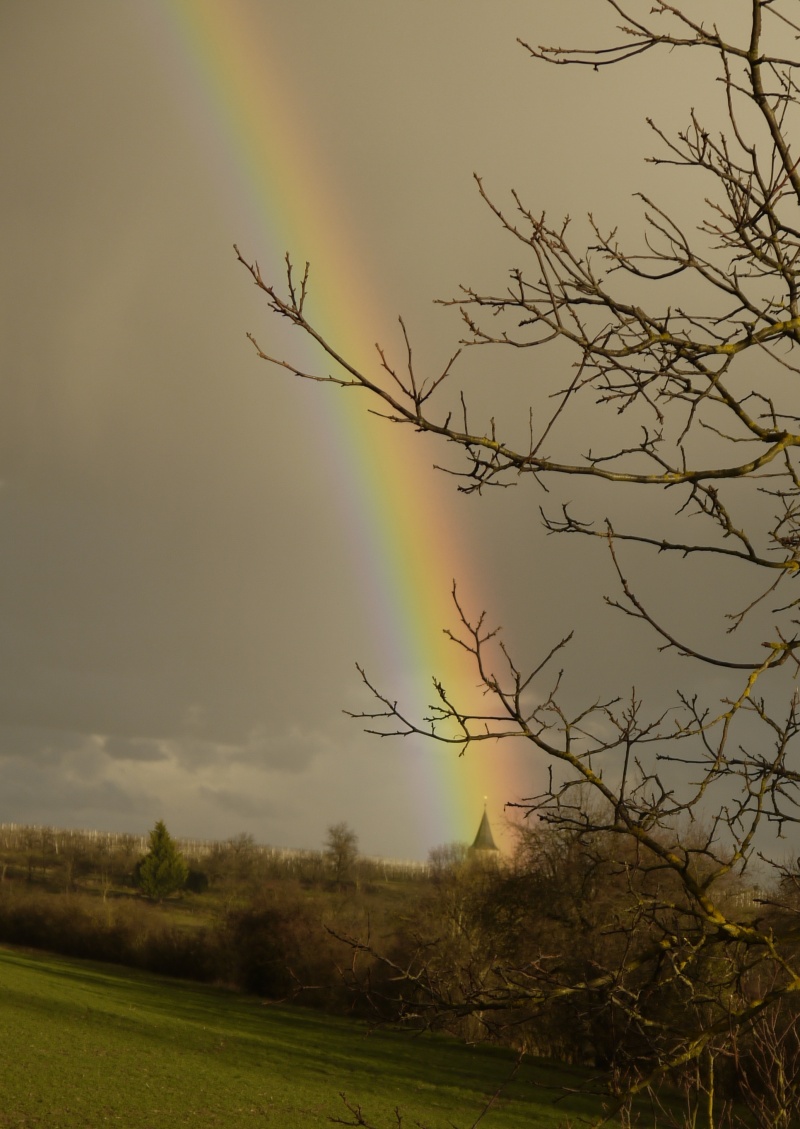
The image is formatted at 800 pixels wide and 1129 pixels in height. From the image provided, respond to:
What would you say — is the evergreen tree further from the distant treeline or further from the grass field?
the grass field

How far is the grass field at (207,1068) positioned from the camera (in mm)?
22766

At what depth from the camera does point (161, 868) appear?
3809 inches

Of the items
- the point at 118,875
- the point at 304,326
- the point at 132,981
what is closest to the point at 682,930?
the point at 304,326

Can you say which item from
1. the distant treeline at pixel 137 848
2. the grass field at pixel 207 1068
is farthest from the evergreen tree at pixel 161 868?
the grass field at pixel 207 1068

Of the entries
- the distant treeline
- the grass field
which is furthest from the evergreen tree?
the grass field

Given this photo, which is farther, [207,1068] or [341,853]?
[341,853]

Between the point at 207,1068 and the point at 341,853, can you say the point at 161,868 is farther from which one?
the point at 207,1068

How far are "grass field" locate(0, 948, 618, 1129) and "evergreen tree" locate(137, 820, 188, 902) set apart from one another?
159ft

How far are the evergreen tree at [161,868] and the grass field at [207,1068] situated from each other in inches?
1905

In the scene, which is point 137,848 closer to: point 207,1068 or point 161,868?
point 161,868

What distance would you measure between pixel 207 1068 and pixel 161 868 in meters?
70.3

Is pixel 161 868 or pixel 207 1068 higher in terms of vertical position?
pixel 161 868

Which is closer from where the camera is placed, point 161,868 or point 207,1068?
point 207,1068

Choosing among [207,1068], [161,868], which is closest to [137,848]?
[161,868]
